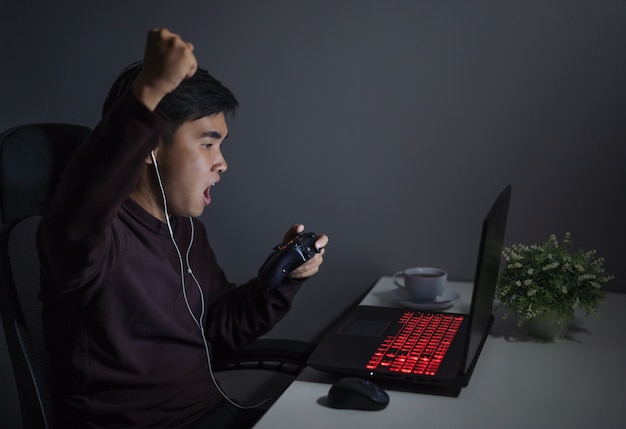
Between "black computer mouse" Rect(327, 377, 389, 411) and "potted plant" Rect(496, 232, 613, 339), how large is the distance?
0.39 m

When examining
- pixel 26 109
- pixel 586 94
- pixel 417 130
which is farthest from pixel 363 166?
pixel 26 109

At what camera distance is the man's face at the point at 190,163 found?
131 centimetres

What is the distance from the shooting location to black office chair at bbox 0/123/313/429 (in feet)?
3.70

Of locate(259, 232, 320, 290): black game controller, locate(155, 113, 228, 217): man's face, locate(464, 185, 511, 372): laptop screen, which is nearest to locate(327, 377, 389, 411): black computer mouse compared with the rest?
locate(464, 185, 511, 372): laptop screen

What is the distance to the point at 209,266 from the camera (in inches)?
62.2

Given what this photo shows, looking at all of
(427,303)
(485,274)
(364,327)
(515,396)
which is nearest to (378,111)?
(427,303)

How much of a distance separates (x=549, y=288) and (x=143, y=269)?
0.75 meters

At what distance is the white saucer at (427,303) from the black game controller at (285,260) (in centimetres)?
26

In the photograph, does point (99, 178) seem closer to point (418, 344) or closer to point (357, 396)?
point (357, 396)

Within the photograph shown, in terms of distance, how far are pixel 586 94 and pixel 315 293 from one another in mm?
841

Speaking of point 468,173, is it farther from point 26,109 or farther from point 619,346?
point 26,109

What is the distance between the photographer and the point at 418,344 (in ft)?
4.00

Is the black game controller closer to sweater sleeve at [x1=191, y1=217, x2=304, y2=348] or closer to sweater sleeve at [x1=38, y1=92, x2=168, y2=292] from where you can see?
sweater sleeve at [x1=191, y1=217, x2=304, y2=348]

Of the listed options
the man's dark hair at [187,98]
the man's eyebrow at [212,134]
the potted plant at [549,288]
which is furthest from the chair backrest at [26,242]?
the potted plant at [549,288]
